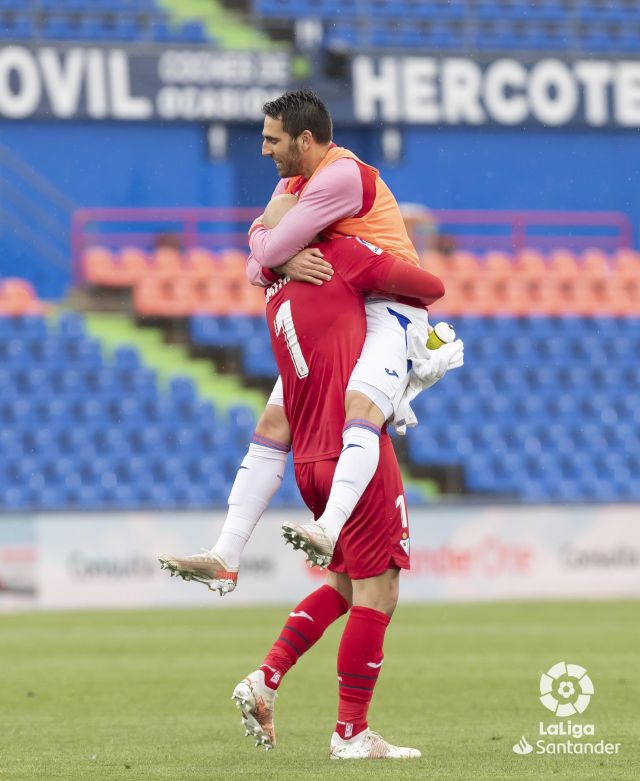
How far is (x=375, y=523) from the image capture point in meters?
5.22

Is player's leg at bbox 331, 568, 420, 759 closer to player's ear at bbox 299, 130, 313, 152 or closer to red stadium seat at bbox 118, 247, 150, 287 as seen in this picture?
player's ear at bbox 299, 130, 313, 152

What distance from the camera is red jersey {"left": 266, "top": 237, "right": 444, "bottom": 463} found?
5.27 metres

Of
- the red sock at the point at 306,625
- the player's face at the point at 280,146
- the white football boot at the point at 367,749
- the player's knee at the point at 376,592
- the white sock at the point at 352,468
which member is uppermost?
the player's face at the point at 280,146

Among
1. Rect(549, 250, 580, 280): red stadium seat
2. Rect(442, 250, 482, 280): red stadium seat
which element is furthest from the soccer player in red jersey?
Rect(549, 250, 580, 280): red stadium seat

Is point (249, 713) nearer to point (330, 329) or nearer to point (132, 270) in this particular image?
point (330, 329)

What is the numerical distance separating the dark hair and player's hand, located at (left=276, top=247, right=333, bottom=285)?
38 centimetres

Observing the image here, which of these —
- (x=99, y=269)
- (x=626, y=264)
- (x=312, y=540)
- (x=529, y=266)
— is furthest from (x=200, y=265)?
(x=312, y=540)

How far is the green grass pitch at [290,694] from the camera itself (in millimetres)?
5008

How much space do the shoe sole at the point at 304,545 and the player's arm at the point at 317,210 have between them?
1.03m

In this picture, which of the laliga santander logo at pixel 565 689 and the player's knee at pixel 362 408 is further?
the laliga santander logo at pixel 565 689

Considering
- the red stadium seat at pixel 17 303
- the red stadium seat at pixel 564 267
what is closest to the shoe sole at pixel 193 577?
the red stadium seat at pixel 17 303

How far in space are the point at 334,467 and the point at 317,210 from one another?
83 centimetres

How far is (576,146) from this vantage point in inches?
874

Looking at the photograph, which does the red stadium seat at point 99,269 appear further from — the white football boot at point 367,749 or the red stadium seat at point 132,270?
the white football boot at point 367,749
